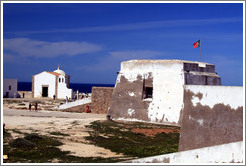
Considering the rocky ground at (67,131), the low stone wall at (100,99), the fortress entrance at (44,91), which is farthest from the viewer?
the fortress entrance at (44,91)

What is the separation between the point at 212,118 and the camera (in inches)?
480

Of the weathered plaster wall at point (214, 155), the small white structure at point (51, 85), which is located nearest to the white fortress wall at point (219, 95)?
the weathered plaster wall at point (214, 155)

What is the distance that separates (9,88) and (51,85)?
18.9ft

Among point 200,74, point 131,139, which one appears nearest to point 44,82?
point 200,74

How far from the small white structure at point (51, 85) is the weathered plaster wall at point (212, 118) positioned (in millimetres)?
31103

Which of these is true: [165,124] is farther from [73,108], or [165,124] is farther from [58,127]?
[73,108]

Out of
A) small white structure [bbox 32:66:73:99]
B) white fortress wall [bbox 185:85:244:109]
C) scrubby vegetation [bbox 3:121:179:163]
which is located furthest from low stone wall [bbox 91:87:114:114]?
small white structure [bbox 32:66:73:99]

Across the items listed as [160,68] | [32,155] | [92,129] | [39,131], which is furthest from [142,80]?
[32,155]

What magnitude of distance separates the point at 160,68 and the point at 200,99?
31.2 ft

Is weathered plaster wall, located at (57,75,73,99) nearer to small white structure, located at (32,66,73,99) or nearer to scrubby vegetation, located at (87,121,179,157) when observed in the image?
small white structure, located at (32,66,73,99)

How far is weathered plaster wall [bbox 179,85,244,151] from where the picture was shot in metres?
11.9

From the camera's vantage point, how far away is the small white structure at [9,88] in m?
42.5

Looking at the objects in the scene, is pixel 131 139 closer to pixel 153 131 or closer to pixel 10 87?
pixel 153 131

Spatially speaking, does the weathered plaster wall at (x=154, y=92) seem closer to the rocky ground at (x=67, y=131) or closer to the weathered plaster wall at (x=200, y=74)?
the weathered plaster wall at (x=200, y=74)
